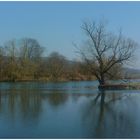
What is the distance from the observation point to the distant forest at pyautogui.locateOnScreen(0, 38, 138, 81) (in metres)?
40.1

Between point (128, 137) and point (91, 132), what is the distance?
90cm

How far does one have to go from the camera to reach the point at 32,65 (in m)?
40.3

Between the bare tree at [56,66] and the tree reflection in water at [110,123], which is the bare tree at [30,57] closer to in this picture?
the bare tree at [56,66]

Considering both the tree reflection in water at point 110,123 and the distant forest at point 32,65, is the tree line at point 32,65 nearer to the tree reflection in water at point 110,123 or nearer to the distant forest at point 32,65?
the distant forest at point 32,65

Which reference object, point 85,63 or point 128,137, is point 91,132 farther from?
point 85,63

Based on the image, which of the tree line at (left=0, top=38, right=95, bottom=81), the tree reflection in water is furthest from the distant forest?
the tree reflection in water

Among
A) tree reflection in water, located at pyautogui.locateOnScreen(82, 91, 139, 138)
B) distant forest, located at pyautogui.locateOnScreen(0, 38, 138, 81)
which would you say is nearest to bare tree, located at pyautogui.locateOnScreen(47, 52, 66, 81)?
distant forest, located at pyautogui.locateOnScreen(0, 38, 138, 81)

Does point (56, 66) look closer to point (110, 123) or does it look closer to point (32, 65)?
point (32, 65)

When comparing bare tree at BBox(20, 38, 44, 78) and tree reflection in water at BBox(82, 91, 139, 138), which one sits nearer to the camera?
tree reflection in water at BBox(82, 91, 139, 138)

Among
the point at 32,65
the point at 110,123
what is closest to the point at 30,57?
the point at 32,65

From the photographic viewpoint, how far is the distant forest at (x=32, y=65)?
1578 inches

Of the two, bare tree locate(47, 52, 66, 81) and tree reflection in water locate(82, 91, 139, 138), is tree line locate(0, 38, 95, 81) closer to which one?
bare tree locate(47, 52, 66, 81)

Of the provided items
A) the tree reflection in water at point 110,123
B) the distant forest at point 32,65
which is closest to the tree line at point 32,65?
the distant forest at point 32,65

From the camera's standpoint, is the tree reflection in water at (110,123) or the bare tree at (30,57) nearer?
the tree reflection in water at (110,123)
